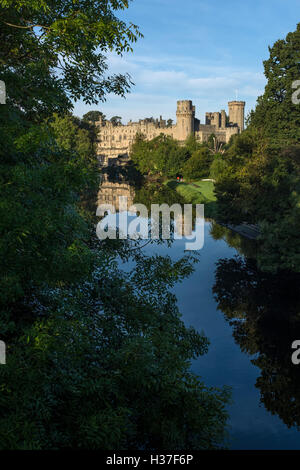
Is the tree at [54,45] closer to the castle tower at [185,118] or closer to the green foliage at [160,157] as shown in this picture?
the green foliage at [160,157]

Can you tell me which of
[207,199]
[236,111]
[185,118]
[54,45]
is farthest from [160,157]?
[54,45]

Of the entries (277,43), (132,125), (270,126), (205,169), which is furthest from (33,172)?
(132,125)

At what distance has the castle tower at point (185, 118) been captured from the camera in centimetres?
13962

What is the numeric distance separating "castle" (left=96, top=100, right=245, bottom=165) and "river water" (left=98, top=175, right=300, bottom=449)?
355ft

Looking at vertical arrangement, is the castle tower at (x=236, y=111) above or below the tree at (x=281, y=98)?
above

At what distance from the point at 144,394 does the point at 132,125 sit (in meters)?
164

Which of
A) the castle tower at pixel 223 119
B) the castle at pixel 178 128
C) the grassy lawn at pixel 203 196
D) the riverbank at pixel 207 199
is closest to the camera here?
the riverbank at pixel 207 199

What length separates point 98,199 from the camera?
71.3 metres

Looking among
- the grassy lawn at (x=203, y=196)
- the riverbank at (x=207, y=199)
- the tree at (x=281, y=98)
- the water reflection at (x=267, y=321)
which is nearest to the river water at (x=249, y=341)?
the water reflection at (x=267, y=321)

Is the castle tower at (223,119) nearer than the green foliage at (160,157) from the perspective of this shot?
No

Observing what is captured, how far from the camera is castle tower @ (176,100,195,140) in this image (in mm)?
139625

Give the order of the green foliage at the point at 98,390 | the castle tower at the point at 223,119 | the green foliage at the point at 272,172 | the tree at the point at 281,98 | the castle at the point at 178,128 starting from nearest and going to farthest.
A: 1. the green foliage at the point at 98,390
2. the green foliage at the point at 272,172
3. the tree at the point at 281,98
4. the castle at the point at 178,128
5. the castle tower at the point at 223,119

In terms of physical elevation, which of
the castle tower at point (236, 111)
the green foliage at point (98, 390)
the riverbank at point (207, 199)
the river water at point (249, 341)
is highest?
the castle tower at point (236, 111)
